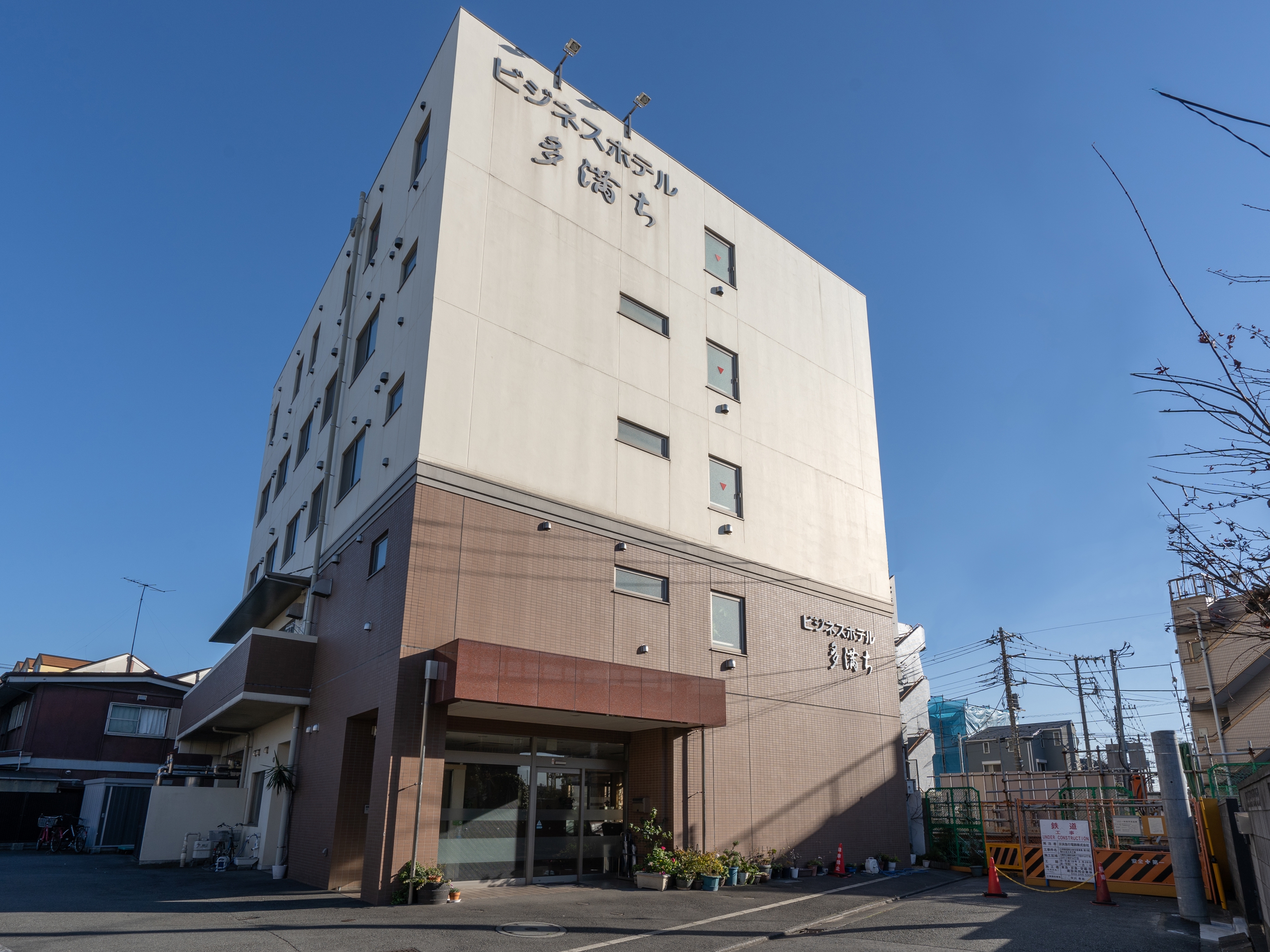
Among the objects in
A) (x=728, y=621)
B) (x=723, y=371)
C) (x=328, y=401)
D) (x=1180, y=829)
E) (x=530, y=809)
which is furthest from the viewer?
(x=328, y=401)

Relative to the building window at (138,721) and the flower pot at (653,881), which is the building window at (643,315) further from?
the building window at (138,721)

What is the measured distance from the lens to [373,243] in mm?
22391

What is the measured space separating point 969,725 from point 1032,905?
2176 inches

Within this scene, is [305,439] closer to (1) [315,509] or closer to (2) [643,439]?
(1) [315,509]

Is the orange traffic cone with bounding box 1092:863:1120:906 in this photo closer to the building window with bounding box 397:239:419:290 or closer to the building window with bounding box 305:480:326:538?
the building window with bounding box 397:239:419:290

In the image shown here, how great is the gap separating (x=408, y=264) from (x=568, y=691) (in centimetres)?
1050

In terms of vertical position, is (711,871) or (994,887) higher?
(711,871)

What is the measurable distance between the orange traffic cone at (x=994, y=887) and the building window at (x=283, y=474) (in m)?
23.0

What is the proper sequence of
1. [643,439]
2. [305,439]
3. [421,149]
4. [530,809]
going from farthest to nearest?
1. [305,439]
2. [421,149]
3. [643,439]
4. [530,809]

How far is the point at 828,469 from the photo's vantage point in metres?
23.4

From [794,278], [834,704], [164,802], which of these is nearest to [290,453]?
[164,802]

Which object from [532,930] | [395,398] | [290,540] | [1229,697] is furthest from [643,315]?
[1229,697]

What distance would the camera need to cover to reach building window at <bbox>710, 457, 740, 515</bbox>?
66.2 ft

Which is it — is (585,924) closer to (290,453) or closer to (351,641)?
(351,641)
